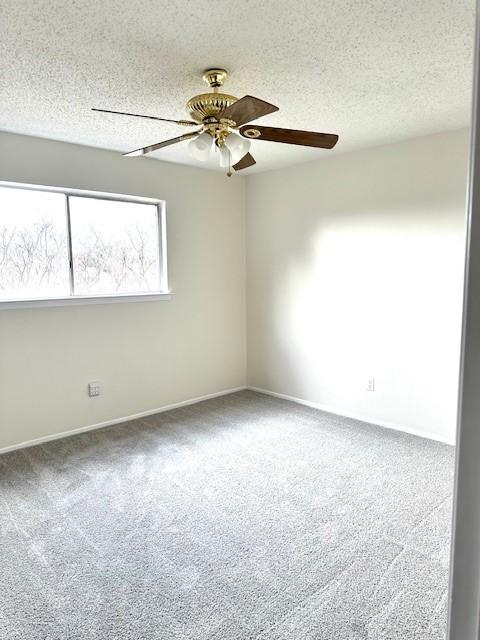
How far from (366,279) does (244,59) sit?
2193 mm

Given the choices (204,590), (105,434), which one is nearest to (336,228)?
(105,434)

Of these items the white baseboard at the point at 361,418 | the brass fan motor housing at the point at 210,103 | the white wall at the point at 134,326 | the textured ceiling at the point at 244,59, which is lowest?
the white baseboard at the point at 361,418

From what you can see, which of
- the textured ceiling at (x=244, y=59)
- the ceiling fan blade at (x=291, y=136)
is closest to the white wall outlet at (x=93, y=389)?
the textured ceiling at (x=244, y=59)

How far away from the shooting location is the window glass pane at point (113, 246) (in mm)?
3539

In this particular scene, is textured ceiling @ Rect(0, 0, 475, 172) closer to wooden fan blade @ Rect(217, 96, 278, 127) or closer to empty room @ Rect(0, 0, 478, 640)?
empty room @ Rect(0, 0, 478, 640)

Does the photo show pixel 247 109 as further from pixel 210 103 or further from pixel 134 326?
pixel 134 326

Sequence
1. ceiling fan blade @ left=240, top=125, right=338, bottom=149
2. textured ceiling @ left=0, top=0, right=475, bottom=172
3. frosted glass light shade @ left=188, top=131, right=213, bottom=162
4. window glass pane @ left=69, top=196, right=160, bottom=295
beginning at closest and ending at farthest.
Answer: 1. textured ceiling @ left=0, top=0, right=475, bottom=172
2. ceiling fan blade @ left=240, top=125, right=338, bottom=149
3. frosted glass light shade @ left=188, top=131, right=213, bottom=162
4. window glass pane @ left=69, top=196, right=160, bottom=295

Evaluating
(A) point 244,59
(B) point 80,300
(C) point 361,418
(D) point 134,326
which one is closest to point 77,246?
(B) point 80,300

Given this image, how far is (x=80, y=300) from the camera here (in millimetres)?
3465

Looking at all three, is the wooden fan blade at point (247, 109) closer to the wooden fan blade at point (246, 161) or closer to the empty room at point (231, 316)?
the empty room at point (231, 316)

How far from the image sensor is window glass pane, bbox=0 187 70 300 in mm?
3182

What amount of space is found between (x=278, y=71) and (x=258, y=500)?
236 cm

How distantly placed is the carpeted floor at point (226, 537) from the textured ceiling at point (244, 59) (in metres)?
2.34

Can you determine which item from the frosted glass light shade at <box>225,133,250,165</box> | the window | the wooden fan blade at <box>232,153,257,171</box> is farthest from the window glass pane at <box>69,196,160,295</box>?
the frosted glass light shade at <box>225,133,250,165</box>
